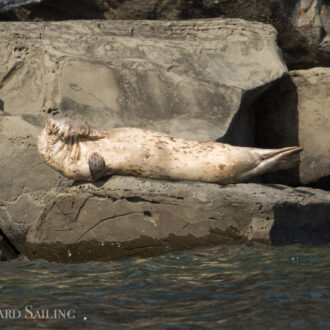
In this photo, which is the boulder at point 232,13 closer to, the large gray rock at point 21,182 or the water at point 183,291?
the large gray rock at point 21,182

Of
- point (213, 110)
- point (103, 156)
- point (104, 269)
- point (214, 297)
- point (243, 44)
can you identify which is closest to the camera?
point (214, 297)

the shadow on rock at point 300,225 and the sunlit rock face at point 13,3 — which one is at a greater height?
the sunlit rock face at point 13,3

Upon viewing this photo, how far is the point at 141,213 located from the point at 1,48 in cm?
285

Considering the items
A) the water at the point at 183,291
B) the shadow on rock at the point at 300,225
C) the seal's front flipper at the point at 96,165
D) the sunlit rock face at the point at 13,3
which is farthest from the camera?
the sunlit rock face at the point at 13,3

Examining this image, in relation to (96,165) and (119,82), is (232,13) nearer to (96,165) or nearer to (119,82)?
(119,82)

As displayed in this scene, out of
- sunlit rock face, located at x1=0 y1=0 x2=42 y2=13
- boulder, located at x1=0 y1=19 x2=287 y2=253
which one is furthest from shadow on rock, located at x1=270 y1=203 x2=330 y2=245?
sunlit rock face, located at x1=0 y1=0 x2=42 y2=13

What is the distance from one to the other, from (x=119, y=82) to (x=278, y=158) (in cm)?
195

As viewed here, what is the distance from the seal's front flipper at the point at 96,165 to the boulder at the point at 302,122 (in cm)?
267

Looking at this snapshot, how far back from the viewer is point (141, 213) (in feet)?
20.0

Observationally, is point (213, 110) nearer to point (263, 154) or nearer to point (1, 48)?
point (263, 154)

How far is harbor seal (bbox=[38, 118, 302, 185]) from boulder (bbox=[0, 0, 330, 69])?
2294mm

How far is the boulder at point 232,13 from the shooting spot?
8.43 m

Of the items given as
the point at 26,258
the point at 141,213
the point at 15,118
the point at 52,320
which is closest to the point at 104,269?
the point at 141,213

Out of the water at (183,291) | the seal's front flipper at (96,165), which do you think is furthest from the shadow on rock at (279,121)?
the seal's front flipper at (96,165)
